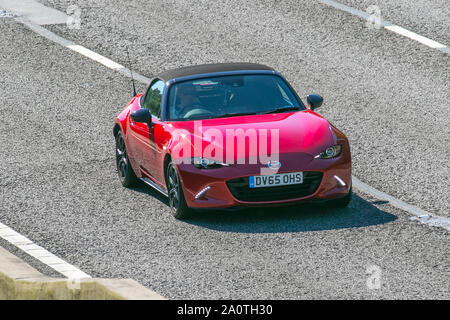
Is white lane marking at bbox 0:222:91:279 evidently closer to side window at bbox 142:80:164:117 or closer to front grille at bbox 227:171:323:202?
front grille at bbox 227:171:323:202

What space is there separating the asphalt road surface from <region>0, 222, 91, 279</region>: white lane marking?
11 cm

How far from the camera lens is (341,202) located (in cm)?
1170

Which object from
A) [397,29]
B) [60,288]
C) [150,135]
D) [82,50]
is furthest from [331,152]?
[82,50]

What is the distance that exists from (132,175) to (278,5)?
361 inches

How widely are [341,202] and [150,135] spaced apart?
234 centimetres

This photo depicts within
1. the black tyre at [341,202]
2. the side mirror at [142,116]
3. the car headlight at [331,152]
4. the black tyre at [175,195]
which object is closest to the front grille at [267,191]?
the car headlight at [331,152]

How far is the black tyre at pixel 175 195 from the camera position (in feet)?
37.9

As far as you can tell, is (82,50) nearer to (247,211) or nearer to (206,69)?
(206,69)

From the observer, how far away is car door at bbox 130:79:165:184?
1241 cm

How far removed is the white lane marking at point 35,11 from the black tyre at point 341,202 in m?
11.4

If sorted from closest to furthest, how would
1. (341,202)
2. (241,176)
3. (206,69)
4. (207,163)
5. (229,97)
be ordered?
1. (241,176)
2. (207,163)
3. (341,202)
4. (229,97)
5. (206,69)

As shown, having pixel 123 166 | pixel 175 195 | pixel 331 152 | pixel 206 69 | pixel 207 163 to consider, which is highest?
pixel 206 69

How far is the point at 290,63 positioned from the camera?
18703 millimetres

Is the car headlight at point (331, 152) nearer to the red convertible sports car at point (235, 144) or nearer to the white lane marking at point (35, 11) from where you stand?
the red convertible sports car at point (235, 144)
